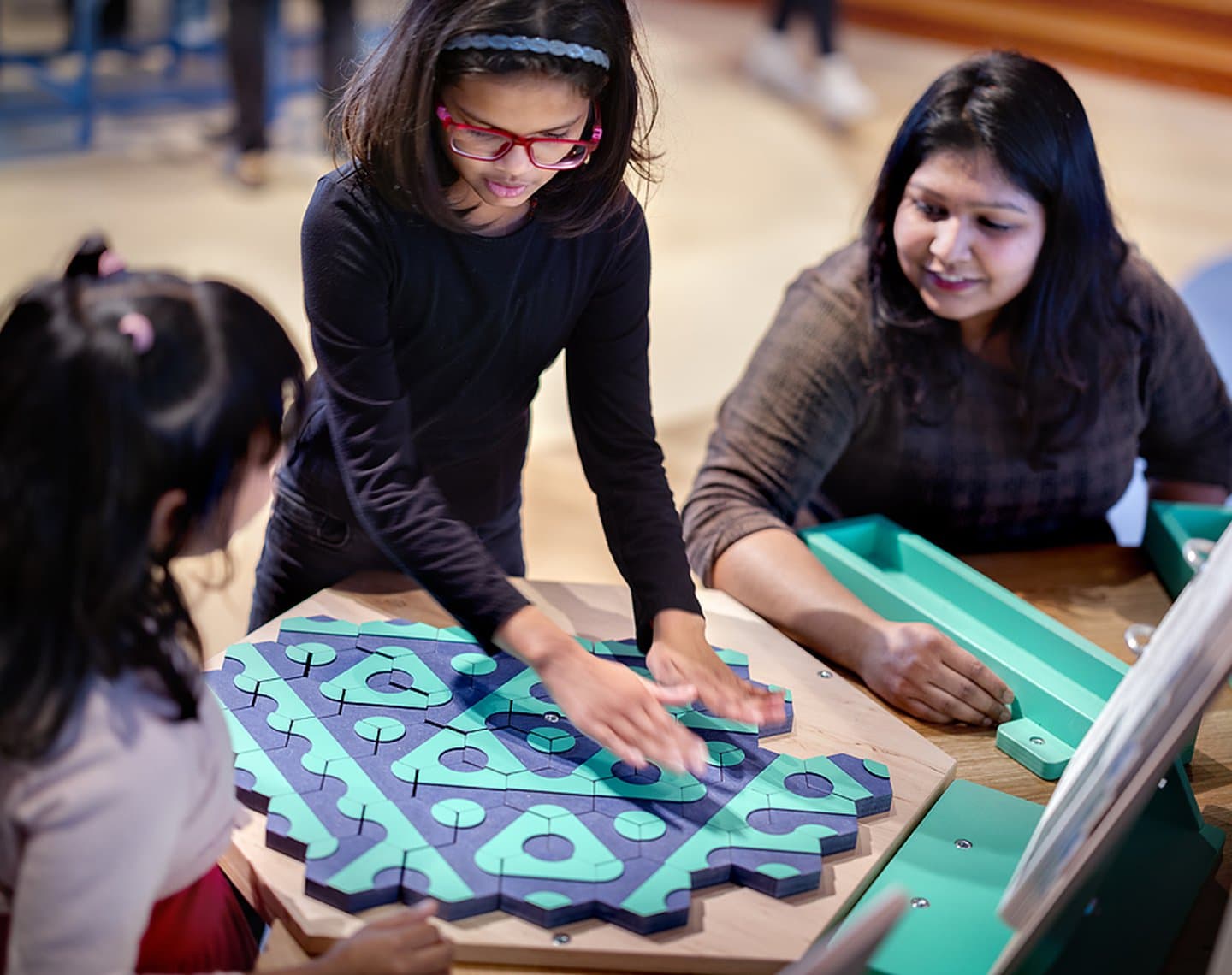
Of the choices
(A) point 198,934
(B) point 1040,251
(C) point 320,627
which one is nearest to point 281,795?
(A) point 198,934

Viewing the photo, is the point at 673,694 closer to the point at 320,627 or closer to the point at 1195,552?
the point at 320,627

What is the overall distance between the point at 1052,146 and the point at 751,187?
10.6 ft

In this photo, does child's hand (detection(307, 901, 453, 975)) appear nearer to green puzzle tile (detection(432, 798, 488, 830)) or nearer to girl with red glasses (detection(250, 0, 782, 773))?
green puzzle tile (detection(432, 798, 488, 830))

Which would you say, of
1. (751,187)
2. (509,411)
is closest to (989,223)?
(509,411)

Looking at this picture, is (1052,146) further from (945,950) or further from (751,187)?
(751,187)

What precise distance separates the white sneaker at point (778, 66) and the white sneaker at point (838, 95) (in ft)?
0.26

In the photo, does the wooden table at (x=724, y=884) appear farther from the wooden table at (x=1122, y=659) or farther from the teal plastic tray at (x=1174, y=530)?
the teal plastic tray at (x=1174, y=530)

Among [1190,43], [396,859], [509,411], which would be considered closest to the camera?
[396,859]

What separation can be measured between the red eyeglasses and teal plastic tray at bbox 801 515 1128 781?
65cm

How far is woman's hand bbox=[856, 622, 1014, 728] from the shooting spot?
1.38 metres

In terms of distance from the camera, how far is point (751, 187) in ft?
15.7

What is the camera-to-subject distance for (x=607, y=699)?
1.16 m

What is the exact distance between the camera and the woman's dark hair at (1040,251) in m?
1.61

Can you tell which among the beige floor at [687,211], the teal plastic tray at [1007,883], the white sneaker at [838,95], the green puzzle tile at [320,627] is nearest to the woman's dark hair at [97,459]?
the green puzzle tile at [320,627]
